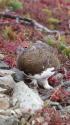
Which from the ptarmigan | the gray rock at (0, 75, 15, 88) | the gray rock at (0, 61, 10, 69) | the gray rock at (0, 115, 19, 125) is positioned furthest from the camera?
the gray rock at (0, 61, 10, 69)

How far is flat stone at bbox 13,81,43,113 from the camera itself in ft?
Result: 16.9

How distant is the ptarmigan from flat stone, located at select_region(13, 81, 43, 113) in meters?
0.39

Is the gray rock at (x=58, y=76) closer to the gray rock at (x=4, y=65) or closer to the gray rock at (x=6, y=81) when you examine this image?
the gray rock at (x=4, y=65)

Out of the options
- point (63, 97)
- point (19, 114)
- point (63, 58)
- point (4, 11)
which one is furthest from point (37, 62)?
point (4, 11)

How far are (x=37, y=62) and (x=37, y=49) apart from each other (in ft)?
0.89

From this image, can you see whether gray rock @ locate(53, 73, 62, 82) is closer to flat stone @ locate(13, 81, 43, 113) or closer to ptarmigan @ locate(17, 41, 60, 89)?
ptarmigan @ locate(17, 41, 60, 89)

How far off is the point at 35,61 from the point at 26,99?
2.74 ft

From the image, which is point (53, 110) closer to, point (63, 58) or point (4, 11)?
point (63, 58)

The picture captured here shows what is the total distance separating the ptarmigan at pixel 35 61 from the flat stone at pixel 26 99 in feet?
1.29

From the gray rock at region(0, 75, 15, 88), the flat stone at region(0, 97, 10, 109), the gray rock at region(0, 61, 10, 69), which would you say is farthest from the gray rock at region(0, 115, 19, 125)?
the gray rock at region(0, 61, 10, 69)

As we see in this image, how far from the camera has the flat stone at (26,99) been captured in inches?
203

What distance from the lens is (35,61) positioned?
5805 mm

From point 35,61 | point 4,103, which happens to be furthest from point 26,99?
point 35,61

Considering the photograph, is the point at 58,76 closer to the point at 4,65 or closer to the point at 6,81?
the point at 4,65
